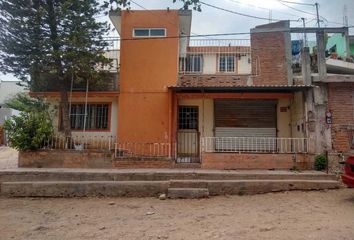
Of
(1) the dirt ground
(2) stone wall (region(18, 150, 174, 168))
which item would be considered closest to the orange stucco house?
(2) stone wall (region(18, 150, 174, 168))

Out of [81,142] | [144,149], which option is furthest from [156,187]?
[81,142]

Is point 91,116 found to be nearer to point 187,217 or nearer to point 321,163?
point 187,217

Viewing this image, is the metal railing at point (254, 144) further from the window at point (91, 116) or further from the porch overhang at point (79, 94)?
the window at point (91, 116)

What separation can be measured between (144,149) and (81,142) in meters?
2.55

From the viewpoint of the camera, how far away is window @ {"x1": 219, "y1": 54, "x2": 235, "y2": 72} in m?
15.3

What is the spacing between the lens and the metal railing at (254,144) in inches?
468

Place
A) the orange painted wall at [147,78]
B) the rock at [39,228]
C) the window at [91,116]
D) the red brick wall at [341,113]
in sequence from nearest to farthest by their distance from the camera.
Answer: the rock at [39,228] → the red brick wall at [341,113] → the orange painted wall at [147,78] → the window at [91,116]

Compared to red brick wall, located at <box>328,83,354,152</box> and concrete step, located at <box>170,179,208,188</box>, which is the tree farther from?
red brick wall, located at <box>328,83,354,152</box>

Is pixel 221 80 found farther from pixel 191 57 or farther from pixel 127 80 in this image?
pixel 127 80

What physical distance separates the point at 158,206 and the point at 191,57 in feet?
27.3

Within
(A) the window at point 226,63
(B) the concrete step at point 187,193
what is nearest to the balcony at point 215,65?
(A) the window at point 226,63

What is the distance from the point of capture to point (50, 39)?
12617 mm

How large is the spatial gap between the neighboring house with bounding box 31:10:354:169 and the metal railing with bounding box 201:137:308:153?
38mm

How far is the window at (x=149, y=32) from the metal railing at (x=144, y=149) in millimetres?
4459
